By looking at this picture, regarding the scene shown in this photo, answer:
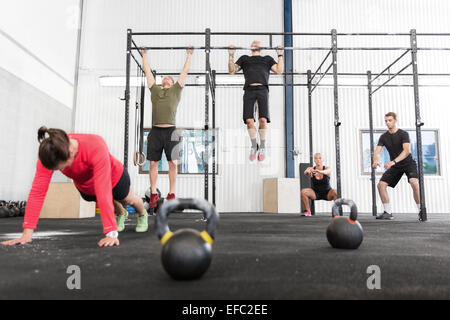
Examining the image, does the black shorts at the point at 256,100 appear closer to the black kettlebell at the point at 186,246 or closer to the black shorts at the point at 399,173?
the black shorts at the point at 399,173

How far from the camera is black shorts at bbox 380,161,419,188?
13.6ft

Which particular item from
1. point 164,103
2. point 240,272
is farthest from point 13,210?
point 240,272

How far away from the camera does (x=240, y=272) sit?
1209 millimetres

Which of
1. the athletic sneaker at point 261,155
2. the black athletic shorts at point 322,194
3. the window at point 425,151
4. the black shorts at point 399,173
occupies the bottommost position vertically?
the black athletic shorts at point 322,194

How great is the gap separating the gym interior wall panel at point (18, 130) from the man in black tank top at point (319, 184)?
469 centimetres

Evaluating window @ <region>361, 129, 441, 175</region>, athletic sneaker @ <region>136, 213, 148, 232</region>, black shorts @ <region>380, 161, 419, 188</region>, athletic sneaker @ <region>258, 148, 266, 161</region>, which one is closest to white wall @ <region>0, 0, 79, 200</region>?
athletic sneaker @ <region>136, 213, 148, 232</region>

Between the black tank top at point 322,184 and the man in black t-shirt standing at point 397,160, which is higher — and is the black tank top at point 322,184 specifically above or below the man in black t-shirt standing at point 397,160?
below

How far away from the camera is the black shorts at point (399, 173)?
4148 mm

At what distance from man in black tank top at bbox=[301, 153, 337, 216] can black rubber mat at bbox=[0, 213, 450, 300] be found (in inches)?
107

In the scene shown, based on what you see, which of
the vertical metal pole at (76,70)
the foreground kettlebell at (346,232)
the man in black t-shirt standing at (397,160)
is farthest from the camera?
the vertical metal pole at (76,70)

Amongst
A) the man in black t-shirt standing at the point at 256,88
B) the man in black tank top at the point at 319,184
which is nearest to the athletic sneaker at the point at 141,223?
the man in black t-shirt standing at the point at 256,88

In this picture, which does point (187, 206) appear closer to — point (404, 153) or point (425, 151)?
point (404, 153)

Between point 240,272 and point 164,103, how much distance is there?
280 centimetres

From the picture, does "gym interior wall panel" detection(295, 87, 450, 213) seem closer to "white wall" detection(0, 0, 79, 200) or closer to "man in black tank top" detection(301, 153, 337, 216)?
"man in black tank top" detection(301, 153, 337, 216)
